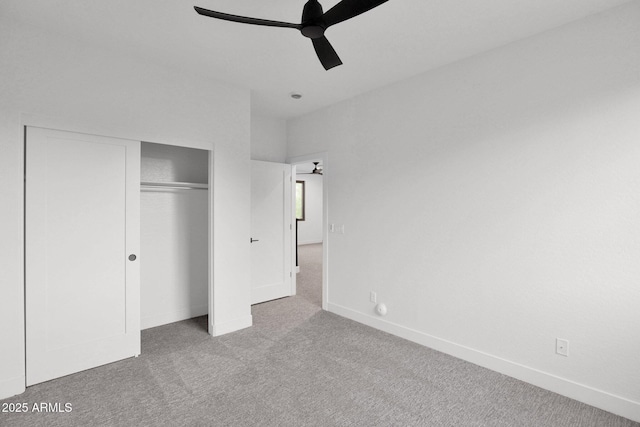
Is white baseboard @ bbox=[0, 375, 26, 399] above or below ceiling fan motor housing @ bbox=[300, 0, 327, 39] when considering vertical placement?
A: below

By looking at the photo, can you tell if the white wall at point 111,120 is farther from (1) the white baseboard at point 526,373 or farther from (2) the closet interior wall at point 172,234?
(1) the white baseboard at point 526,373

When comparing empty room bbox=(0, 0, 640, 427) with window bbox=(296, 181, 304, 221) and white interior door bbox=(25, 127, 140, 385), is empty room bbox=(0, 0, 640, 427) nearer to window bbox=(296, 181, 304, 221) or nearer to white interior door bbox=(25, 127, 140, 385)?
white interior door bbox=(25, 127, 140, 385)

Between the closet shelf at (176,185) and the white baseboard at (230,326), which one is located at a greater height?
the closet shelf at (176,185)

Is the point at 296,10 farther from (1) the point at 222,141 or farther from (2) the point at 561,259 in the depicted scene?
(2) the point at 561,259

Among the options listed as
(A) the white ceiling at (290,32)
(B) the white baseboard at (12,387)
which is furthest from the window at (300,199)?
(B) the white baseboard at (12,387)

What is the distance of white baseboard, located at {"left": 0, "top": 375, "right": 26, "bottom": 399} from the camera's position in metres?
2.21

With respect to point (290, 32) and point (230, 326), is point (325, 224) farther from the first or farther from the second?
point (290, 32)

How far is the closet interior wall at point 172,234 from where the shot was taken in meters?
3.52

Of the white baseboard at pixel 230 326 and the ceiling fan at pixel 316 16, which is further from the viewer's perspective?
the white baseboard at pixel 230 326

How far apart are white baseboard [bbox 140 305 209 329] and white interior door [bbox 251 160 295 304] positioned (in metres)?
0.70

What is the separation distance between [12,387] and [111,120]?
2.14 meters

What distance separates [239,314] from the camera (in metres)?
3.51

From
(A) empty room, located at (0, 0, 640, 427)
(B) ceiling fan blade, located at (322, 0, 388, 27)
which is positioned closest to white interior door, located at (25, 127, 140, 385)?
(A) empty room, located at (0, 0, 640, 427)

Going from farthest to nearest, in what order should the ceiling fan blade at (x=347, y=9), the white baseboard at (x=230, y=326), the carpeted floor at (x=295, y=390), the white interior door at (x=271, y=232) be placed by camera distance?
the white interior door at (x=271, y=232), the white baseboard at (x=230, y=326), the carpeted floor at (x=295, y=390), the ceiling fan blade at (x=347, y=9)
